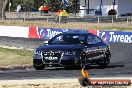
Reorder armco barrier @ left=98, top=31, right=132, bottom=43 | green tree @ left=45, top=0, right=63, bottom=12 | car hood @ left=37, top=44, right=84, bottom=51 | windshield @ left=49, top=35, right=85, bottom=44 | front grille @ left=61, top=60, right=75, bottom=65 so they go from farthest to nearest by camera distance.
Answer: green tree @ left=45, top=0, right=63, bottom=12 → armco barrier @ left=98, top=31, right=132, bottom=43 → windshield @ left=49, top=35, right=85, bottom=44 → car hood @ left=37, top=44, right=84, bottom=51 → front grille @ left=61, top=60, right=75, bottom=65

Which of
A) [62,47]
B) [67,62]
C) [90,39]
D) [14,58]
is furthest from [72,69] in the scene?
[14,58]

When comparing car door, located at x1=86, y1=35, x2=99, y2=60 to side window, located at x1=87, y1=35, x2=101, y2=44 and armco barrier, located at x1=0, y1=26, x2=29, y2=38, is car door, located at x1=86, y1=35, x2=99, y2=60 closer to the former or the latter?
side window, located at x1=87, y1=35, x2=101, y2=44

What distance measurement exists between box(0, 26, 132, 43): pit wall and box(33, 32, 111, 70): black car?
58.6ft

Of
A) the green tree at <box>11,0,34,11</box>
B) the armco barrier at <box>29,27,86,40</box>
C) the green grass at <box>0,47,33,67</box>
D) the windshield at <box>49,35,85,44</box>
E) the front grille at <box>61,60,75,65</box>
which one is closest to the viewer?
the front grille at <box>61,60,75,65</box>

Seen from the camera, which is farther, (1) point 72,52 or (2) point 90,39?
(2) point 90,39

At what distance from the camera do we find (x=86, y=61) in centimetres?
1705

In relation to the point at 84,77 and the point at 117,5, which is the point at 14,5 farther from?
the point at 84,77

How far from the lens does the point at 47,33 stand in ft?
134

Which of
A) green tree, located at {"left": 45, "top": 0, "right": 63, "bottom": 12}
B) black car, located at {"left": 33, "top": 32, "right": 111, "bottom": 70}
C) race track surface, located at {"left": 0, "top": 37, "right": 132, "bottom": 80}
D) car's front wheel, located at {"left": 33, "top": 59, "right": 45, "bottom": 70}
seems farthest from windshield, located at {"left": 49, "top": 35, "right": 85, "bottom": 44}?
green tree, located at {"left": 45, "top": 0, "right": 63, "bottom": 12}

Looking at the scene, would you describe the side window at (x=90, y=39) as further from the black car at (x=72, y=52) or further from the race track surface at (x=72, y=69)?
the race track surface at (x=72, y=69)

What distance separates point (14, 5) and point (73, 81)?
12829 centimetres

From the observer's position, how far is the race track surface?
14672mm

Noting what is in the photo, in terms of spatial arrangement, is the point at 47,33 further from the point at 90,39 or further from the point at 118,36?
the point at 90,39

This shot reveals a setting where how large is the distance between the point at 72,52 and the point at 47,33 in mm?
24528
